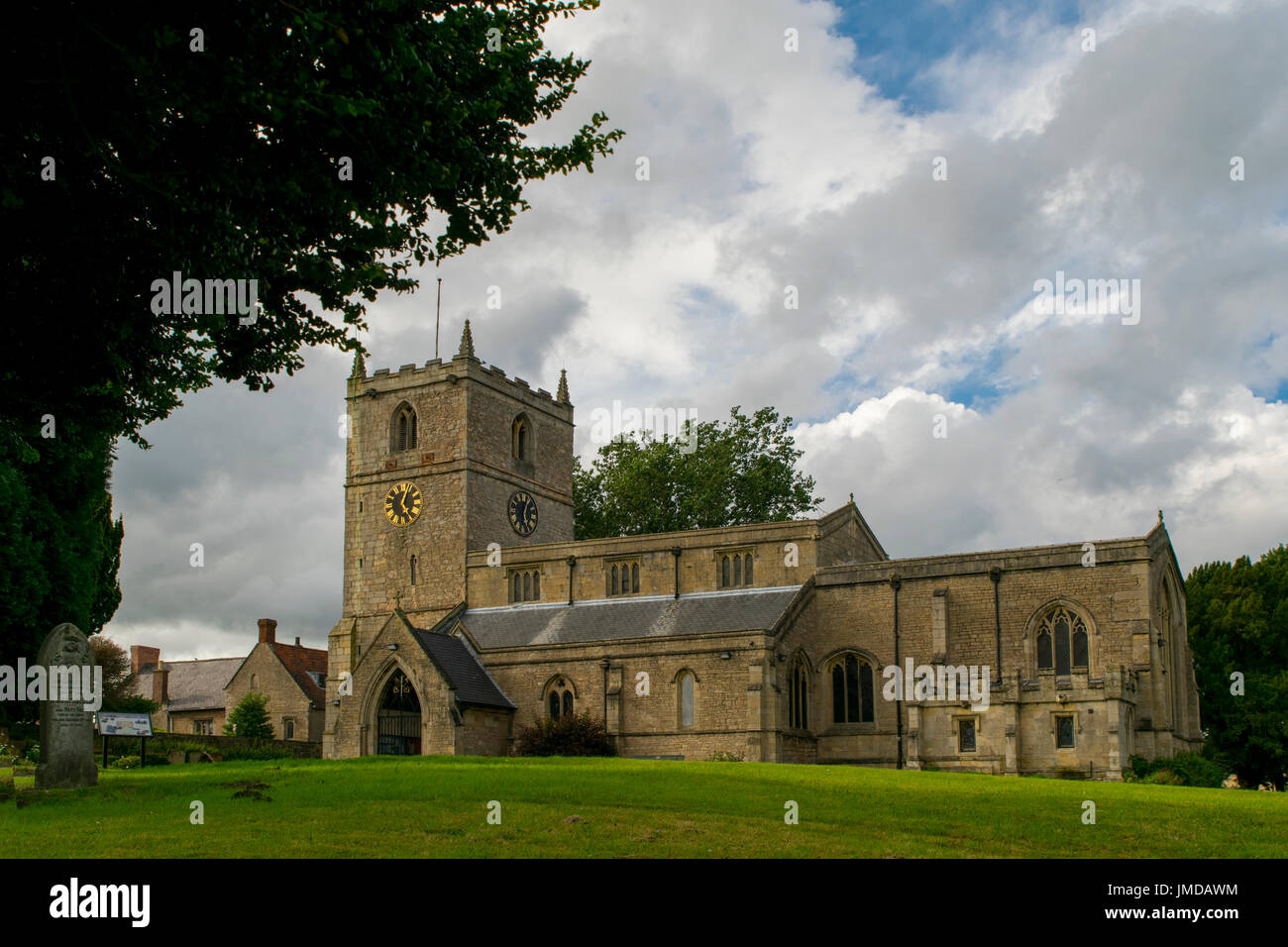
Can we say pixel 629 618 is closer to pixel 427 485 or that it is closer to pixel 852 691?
pixel 852 691

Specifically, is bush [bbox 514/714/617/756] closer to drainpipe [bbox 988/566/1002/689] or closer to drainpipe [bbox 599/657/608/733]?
drainpipe [bbox 599/657/608/733]

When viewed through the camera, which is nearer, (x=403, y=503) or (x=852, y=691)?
(x=852, y=691)

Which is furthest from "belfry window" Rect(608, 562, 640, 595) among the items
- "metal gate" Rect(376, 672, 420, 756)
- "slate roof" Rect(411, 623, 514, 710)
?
"metal gate" Rect(376, 672, 420, 756)

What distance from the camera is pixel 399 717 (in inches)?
1907

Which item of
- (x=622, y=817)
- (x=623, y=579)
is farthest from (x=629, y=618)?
(x=622, y=817)

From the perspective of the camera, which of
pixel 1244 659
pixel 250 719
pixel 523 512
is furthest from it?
pixel 250 719

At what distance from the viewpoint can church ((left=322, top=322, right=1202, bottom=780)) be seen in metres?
43.3

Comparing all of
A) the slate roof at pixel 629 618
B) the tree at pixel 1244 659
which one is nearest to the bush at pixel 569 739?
the slate roof at pixel 629 618

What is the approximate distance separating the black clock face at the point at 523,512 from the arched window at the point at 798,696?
17.7 meters

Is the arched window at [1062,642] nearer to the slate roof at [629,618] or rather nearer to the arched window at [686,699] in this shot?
the slate roof at [629,618]

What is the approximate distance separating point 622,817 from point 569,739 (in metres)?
26.3

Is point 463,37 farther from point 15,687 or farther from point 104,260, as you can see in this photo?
point 15,687
